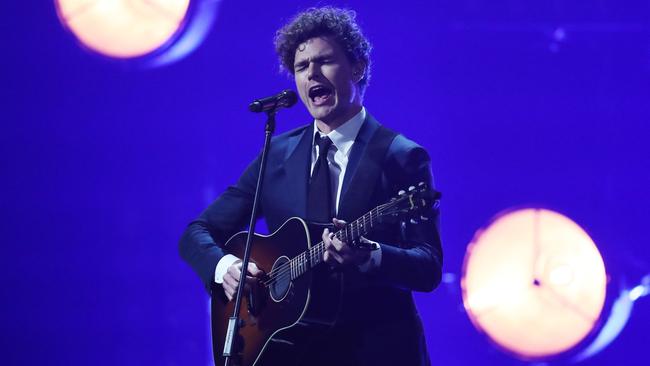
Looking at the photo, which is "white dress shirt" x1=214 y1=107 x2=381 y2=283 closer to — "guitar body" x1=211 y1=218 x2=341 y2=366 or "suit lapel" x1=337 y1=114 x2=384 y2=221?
"suit lapel" x1=337 y1=114 x2=384 y2=221

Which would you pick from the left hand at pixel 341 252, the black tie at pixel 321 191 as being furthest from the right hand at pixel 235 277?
the left hand at pixel 341 252

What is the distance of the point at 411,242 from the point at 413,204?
1.16ft

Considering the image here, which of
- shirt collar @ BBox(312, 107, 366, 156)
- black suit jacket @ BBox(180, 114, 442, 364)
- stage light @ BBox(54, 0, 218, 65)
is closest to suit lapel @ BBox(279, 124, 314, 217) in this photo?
black suit jacket @ BBox(180, 114, 442, 364)

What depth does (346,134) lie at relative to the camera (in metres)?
2.97

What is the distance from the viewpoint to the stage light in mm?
3887

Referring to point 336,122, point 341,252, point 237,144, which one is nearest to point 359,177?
point 336,122

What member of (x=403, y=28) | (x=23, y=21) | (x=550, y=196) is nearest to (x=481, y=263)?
(x=550, y=196)

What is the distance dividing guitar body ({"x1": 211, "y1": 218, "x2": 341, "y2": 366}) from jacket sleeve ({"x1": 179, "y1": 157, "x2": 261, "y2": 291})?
0.85ft

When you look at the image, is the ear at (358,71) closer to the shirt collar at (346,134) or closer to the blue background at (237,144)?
the shirt collar at (346,134)

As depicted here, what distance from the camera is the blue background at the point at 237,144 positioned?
3.50 meters

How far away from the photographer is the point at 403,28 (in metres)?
3.70

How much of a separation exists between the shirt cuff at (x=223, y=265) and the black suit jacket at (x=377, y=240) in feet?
0.08

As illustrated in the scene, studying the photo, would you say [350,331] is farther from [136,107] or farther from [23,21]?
[23,21]

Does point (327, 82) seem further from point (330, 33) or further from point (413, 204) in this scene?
point (413, 204)
